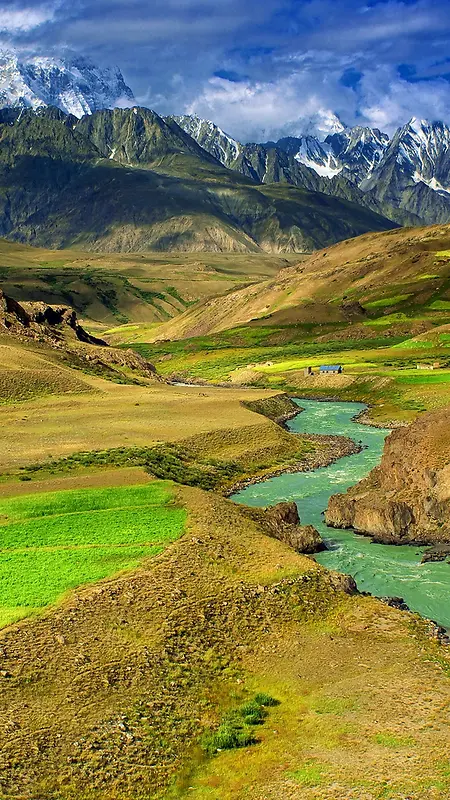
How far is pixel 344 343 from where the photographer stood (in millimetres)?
162500

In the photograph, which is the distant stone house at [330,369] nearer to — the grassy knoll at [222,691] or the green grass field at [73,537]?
the green grass field at [73,537]

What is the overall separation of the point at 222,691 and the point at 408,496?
24.9 m

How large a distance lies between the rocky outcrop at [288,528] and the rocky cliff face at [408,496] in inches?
109

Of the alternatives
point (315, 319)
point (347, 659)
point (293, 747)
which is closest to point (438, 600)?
point (347, 659)

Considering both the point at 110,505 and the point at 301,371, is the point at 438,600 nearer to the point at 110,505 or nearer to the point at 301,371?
the point at 110,505

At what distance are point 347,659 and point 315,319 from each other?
157m

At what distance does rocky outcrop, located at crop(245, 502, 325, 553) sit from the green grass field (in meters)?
4.80

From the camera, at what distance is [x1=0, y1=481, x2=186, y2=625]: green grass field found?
3628cm

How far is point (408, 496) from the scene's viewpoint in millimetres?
50656

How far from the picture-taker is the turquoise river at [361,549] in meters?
39.3

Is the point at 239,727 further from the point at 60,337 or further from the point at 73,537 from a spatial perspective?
the point at 60,337

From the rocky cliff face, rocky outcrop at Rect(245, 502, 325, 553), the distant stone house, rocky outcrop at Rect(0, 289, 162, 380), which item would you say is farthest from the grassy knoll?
the distant stone house

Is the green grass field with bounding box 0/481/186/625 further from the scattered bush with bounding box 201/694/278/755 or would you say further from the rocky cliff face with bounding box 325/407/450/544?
the rocky cliff face with bounding box 325/407/450/544

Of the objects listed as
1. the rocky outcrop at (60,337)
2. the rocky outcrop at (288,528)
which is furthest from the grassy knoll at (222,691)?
the rocky outcrop at (60,337)
